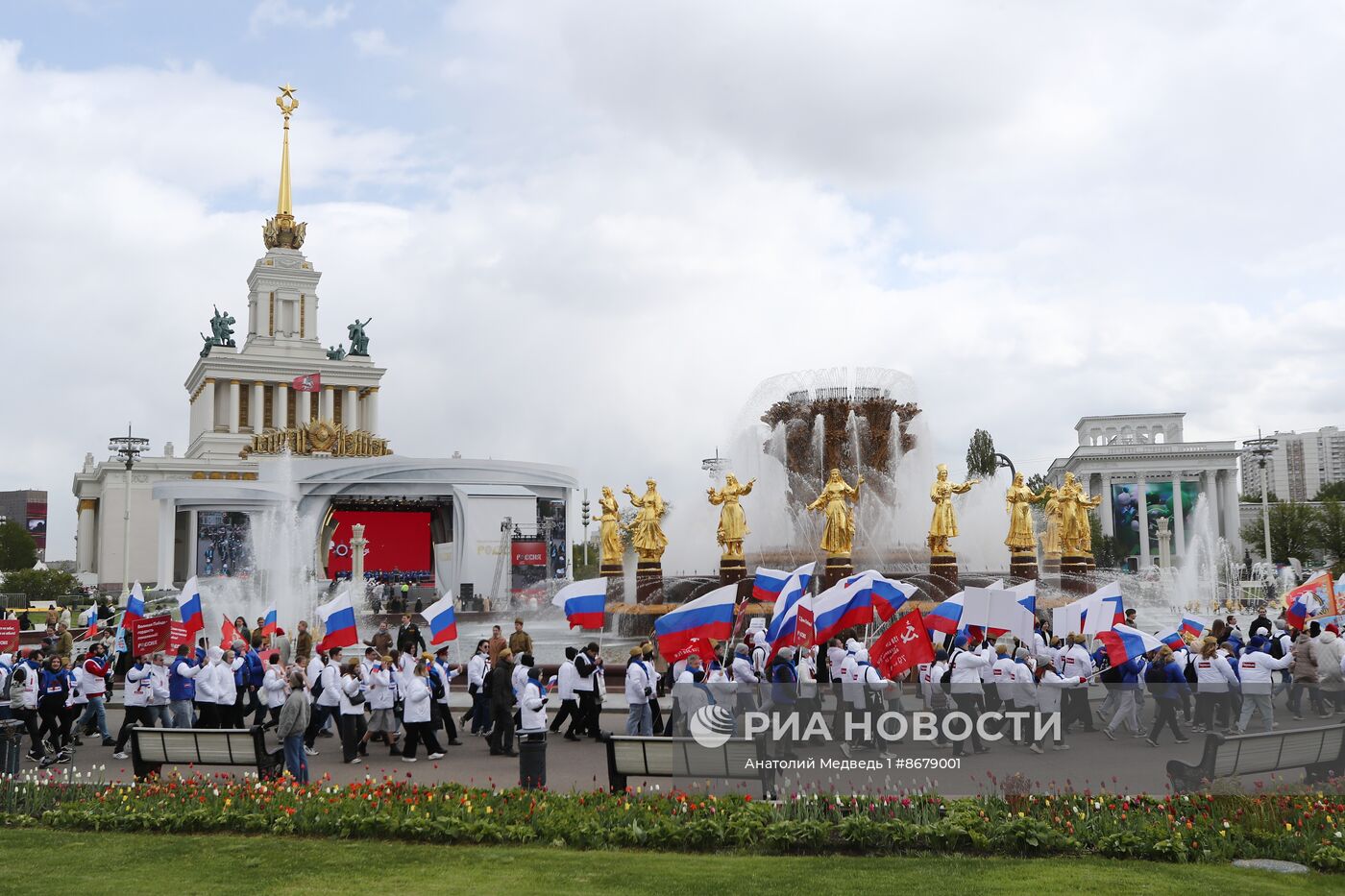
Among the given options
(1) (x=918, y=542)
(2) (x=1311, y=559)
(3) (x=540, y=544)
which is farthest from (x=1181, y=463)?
(1) (x=918, y=542)

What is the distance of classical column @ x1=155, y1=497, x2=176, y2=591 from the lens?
54.6 metres

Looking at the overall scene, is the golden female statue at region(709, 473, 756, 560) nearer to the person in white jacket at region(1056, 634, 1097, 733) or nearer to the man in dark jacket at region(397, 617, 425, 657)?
the man in dark jacket at region(397, 617, 425, 657)

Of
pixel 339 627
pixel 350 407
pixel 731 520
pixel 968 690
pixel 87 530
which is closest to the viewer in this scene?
pixel 968 690

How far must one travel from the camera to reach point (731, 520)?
26.8 metres

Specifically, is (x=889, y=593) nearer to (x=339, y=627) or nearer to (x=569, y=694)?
(x=569, y=694)

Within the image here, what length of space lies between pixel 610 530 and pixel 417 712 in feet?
47.2

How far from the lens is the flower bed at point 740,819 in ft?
29.1

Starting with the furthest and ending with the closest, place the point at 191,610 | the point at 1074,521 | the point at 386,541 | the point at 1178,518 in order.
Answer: the point at 1178,518, the point at 386,541, the point at 1074,521, the point at 191,610

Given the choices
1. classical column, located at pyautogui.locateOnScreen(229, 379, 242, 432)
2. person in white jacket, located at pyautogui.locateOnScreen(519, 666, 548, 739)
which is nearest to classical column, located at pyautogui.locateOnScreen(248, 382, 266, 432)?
classical column, located at pyautogui.locateOnScreen(229, 379, 242, 432)

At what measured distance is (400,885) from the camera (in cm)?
832

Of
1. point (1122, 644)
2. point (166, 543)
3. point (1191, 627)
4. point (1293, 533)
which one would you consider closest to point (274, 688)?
point (1122, 644)

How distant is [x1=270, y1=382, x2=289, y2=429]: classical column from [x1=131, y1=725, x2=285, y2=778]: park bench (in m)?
72.4

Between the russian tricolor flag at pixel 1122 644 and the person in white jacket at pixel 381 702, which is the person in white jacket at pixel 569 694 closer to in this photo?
the person in white jacket at pixel 381 702

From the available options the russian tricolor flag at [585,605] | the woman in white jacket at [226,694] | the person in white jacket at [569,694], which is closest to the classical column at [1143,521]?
the russian tricolor flag at [585,605]
